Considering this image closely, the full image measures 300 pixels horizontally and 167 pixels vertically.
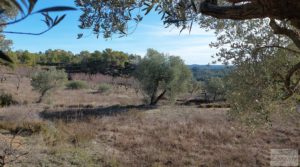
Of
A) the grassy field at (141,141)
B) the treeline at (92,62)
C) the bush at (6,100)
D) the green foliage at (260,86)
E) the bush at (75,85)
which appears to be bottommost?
Answer: the grassy field at (141,141)

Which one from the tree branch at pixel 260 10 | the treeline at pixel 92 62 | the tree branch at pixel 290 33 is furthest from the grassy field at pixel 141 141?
the treeline at pixel 92 62

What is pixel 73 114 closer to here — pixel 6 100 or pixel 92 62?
pixel 6 100

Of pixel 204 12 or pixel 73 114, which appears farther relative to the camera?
pixel 73 114

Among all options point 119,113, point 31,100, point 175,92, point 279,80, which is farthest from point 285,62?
point 31,100

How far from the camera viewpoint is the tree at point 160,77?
127 feet

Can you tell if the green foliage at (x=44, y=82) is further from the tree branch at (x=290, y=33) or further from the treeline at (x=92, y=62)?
the treeline at (x=92, y=62)

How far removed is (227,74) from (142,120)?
57.8ft

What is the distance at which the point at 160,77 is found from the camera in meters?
38.8

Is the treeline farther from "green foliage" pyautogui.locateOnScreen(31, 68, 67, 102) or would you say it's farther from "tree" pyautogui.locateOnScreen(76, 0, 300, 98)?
"tree" pyautogui.locateOnScreen(76, 0, 300, 98)

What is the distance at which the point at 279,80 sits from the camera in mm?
7551

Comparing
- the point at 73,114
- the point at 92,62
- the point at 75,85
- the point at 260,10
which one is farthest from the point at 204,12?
the point at 92,62

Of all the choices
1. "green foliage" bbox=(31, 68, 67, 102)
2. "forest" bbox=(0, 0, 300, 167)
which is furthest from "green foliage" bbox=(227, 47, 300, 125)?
"green foliage" bbox=(31, 68, 67, 102)

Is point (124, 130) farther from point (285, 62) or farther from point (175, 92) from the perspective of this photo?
point (175, 92)

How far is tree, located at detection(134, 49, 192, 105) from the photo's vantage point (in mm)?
38625
